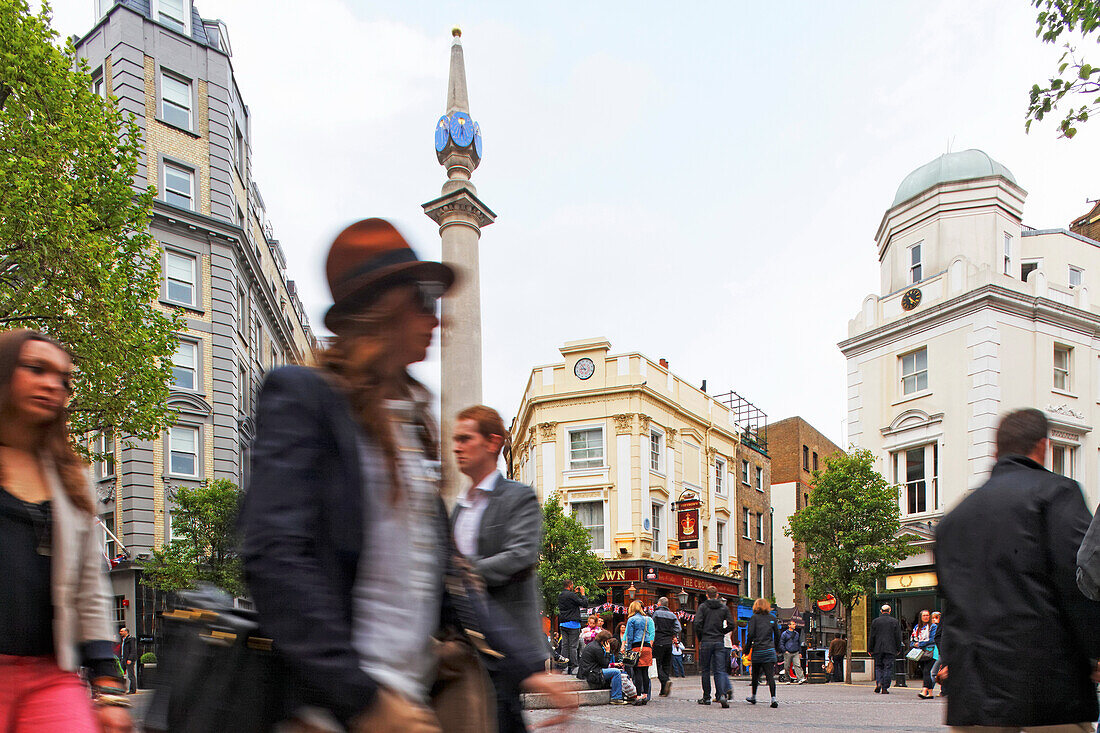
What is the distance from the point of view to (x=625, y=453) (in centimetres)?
3850

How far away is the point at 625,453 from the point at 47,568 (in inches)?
1430

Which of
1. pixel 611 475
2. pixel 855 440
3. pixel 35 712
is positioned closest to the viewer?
pixel 35 712

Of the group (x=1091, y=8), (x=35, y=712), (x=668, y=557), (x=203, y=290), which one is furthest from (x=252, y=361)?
(x=35, y=712)

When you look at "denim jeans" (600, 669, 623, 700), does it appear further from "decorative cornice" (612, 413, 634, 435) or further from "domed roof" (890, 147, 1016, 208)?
"decorative cornice" (612, 413, 634, 435)

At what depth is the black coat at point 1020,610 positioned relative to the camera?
3.30 meters

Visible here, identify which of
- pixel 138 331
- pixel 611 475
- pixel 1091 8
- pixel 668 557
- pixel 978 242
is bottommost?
pixel 668 557

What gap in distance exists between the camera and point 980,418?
28.1m

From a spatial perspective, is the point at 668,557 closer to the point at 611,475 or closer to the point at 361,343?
the point at 611,475

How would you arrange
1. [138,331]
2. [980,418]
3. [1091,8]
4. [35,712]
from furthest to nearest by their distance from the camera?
[980,418]
[138,331]
[1091,8]
[35,712]

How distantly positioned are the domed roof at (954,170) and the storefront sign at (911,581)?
12.8 m

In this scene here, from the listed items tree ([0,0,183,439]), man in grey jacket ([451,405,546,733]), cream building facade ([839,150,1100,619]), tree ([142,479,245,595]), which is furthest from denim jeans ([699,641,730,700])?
cream building facade ([839,150,1100,619])

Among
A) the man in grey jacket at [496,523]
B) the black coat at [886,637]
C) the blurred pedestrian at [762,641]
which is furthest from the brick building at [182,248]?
the man in grey jacket at [496,523]

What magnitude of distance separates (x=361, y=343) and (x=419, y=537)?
40 centimetres

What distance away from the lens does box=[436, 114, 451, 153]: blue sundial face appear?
16.4 m
